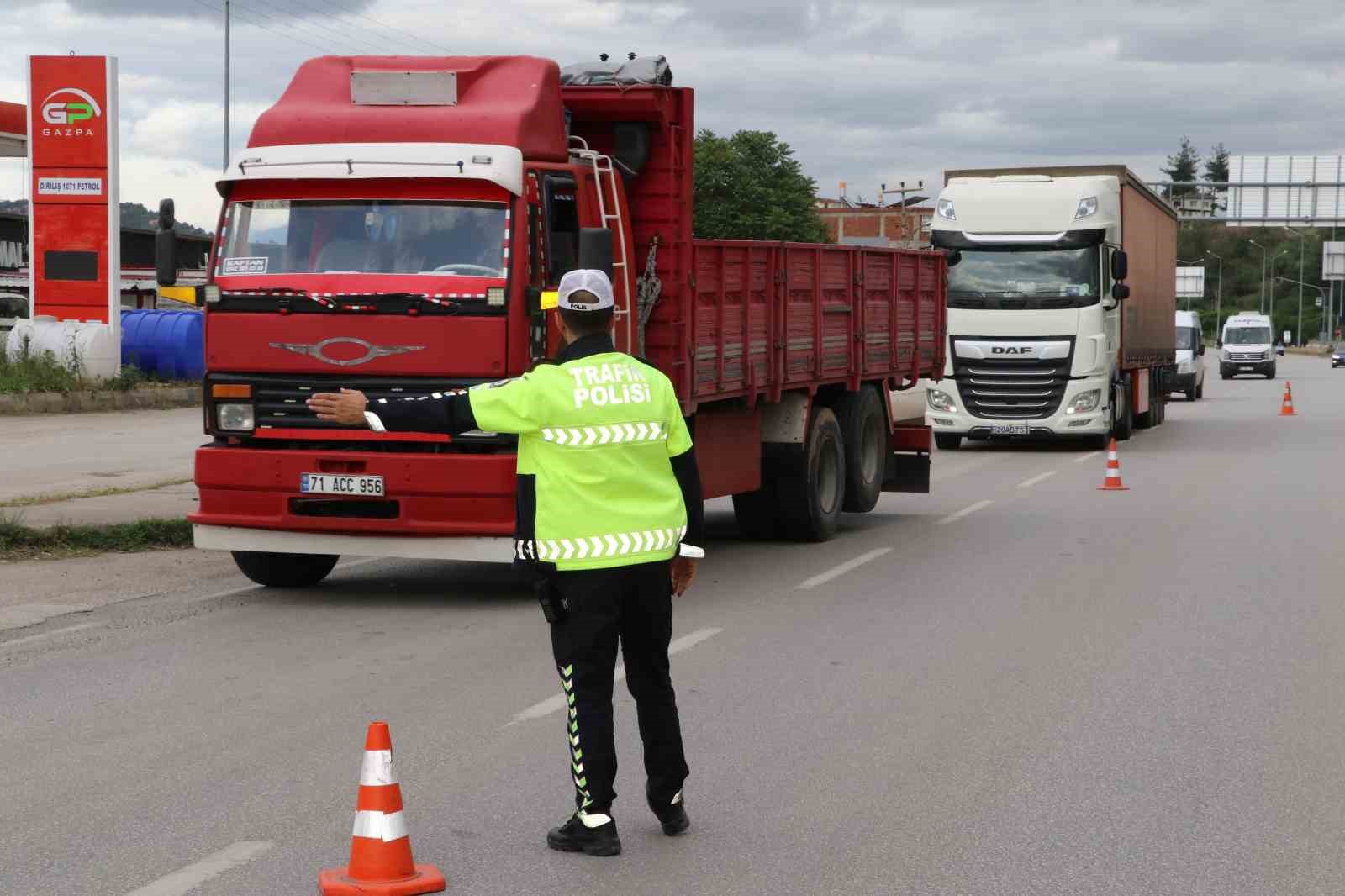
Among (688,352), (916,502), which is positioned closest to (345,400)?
(688,352)

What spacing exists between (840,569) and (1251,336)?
58.9m

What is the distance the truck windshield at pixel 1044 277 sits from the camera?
83.7 ft

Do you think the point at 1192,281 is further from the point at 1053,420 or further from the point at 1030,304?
the point at 1030,304

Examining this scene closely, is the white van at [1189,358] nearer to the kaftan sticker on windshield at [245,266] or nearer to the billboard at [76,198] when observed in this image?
the billboard at [76,198]

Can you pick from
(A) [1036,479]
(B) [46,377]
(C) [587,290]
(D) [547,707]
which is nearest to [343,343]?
(D) [547,707]

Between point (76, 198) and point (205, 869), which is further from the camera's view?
Result: point (76, 198)

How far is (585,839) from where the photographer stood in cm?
569

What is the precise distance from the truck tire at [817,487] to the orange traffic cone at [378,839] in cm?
927

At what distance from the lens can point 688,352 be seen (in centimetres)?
1209

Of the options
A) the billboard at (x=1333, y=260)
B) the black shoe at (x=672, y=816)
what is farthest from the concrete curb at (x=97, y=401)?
the billboard at (x=1333, y=260)

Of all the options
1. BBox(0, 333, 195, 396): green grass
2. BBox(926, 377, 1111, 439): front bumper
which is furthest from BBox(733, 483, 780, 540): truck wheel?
BBox(0, 333, 195, 396): green grass

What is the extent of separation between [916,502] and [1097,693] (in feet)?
33.0

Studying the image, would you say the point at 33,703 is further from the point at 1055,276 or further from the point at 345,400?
the point at 1055,276

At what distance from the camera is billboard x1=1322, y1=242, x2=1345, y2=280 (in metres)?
113
